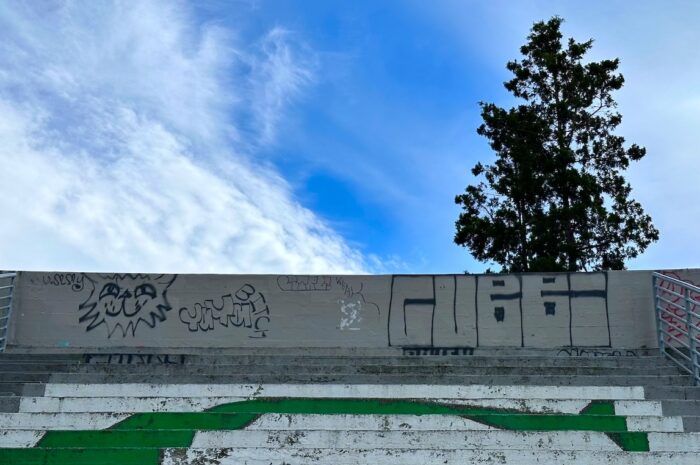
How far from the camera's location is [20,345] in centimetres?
1004

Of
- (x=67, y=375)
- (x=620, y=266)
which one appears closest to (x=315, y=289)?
→ (x=67, y=375)

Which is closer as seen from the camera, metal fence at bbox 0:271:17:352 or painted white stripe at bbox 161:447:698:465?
painted white stripe at bbox 161:447:698:465

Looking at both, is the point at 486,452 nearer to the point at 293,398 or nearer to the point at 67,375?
the point at 293,398

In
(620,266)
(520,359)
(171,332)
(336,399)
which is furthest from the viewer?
(620,266)

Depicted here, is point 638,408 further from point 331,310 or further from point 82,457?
point 82,457

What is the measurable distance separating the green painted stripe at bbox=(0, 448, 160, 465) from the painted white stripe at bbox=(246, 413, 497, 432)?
3.50ft

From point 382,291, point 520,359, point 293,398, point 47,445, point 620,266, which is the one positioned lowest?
point 47,445

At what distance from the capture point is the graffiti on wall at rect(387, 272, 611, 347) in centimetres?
983

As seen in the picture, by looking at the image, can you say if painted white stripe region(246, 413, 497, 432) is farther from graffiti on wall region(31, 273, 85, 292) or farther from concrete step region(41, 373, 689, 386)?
graffiti on wall region(31, 273, 85, 292)

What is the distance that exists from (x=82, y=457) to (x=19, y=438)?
0.89 m

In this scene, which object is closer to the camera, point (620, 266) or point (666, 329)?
point (666, 329)

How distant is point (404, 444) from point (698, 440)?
255cm

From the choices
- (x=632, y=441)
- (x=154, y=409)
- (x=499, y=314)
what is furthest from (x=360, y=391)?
(x=499, y=314)

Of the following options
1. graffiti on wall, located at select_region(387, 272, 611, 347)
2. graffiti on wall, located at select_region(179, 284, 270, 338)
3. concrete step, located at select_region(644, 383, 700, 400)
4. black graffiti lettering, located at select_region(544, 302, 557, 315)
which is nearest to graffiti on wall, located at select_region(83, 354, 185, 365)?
graffiti on wall, located at select_region(179, 284, 270, 338)
